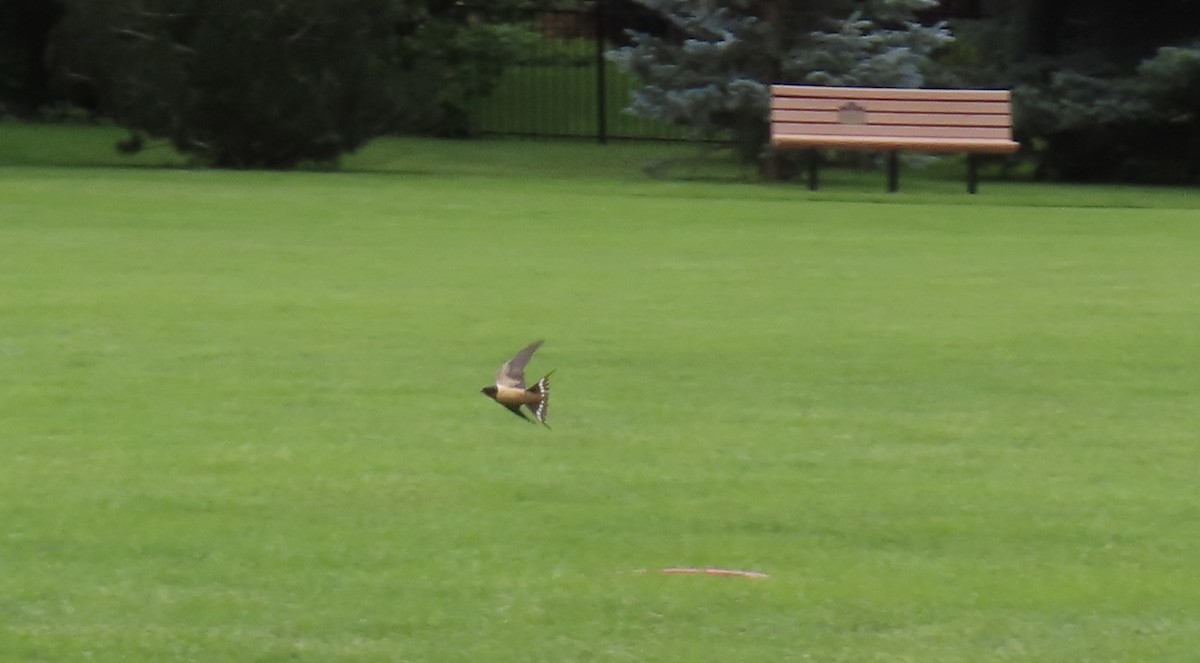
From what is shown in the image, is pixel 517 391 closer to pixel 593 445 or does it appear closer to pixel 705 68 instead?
pixel 593 445

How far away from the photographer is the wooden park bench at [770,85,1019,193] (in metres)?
19.5

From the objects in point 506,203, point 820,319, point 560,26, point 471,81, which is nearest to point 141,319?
point 820,319

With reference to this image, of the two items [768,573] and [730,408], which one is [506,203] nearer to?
[730,408]

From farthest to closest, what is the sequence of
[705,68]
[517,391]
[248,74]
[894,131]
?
1. [705,68]
2. [248,74]
3. [894,131]
4. [517,391]

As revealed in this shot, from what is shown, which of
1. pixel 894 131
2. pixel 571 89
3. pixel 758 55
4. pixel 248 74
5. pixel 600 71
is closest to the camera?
pixel 894 131

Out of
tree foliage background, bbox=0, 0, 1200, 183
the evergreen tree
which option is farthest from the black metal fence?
the evergreen tree

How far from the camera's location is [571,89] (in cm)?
3116

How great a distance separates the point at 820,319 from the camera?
11266 mm

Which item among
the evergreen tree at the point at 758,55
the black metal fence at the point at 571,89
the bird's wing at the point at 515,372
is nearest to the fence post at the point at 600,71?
the black metal fence at the point at 571,89

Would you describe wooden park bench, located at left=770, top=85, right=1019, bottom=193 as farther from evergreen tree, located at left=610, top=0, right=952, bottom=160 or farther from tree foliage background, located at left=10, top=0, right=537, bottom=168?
tree foliage background, located at left=10, top=0, right=537, bottom=168

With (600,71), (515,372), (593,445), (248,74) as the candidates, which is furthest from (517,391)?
(600,71)

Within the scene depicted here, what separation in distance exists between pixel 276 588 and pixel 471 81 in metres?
21.5

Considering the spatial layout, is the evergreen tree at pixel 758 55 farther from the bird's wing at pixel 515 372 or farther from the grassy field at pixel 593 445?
the bird's wing at pixel 515 372

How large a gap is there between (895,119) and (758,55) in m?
2.41
